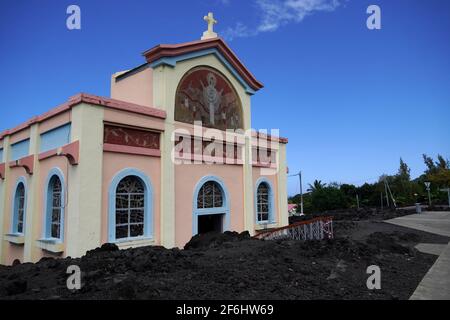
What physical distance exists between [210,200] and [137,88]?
5.06 metres

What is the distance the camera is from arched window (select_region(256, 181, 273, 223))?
15.4 m

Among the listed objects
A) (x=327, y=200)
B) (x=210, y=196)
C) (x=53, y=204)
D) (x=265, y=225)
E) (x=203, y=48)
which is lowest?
(x=265, y=225)

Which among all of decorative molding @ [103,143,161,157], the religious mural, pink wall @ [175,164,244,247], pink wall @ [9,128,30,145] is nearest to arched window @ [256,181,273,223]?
pink wall @ [175,164,244,247]

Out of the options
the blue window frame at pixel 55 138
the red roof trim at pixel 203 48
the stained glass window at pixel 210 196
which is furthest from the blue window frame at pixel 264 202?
the blue window frame at pixel 55 138

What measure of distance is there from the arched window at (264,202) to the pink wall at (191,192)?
170cm

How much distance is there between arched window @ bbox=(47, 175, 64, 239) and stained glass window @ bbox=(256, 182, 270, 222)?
8.36 meters

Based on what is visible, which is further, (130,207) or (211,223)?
(211,223)

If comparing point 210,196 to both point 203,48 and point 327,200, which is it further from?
point 327,200

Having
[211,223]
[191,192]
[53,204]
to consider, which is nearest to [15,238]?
[53,204]

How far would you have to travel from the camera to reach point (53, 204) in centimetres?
1026

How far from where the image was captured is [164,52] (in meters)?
11.2

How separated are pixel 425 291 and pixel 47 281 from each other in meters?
7.01

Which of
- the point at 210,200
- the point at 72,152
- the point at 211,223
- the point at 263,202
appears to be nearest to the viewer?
the point at 72,152

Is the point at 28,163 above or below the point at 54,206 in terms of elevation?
above
